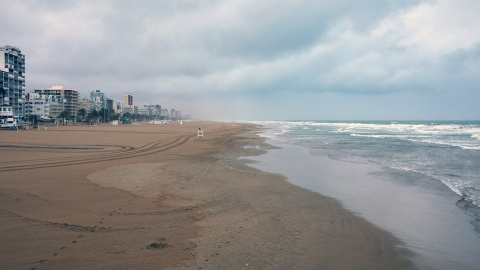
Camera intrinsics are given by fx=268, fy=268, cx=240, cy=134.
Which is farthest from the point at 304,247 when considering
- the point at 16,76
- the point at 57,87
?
the point at 57,87

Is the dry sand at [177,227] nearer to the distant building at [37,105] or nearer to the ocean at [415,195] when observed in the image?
the ocean at [415,195]

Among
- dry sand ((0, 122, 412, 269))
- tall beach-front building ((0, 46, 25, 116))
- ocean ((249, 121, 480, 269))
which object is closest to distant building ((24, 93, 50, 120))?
tall beach-front building ((0, 46, 25, 116))

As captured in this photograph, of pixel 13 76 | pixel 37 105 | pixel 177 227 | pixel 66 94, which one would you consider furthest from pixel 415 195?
pixel 66 94

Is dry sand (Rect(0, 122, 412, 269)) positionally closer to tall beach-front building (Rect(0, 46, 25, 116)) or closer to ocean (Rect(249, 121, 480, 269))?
ocean (Rect(249, 121, 480, 269))

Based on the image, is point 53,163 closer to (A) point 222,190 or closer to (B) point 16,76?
(A) point 222,190

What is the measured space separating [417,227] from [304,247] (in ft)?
12.2

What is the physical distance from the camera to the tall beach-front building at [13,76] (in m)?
89.4

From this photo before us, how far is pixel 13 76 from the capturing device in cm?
9381

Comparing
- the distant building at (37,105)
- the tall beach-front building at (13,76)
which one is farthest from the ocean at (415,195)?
the distant building at (37,105)

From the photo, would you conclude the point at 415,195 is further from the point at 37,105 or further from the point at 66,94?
the point at 66,94

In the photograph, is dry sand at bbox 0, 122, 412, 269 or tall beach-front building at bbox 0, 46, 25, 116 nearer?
dry sand at bbox 0, 122, 412, 269

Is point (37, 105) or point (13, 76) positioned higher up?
point (13, 76)

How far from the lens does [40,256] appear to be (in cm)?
482

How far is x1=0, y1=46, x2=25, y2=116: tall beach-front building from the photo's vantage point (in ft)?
293
